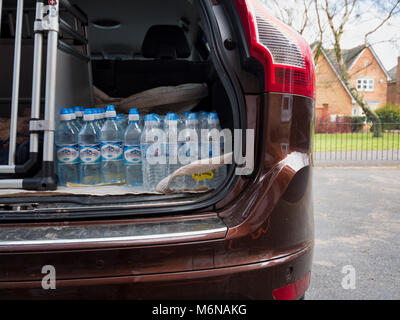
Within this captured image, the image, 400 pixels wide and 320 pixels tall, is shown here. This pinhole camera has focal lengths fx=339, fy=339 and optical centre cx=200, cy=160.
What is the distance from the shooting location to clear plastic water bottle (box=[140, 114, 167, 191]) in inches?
74.3

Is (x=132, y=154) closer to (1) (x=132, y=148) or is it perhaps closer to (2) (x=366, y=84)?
(1) (x=132, y=148)

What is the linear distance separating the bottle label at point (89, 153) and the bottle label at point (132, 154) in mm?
208

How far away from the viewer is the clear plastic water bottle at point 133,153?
1.90m

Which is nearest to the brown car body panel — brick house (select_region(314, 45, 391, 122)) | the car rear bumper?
the car rear bumper

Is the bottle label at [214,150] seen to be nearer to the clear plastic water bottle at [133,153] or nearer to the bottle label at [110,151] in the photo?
the clear plastic water bottle at [133,153]

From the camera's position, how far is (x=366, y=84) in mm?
36938

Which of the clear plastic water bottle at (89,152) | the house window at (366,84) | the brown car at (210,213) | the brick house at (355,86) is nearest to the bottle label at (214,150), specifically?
the brown car at (210,213)

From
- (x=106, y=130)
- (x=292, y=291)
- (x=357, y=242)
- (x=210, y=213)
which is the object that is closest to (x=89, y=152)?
(x=106, y=130)

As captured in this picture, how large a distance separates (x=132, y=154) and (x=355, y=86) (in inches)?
1543

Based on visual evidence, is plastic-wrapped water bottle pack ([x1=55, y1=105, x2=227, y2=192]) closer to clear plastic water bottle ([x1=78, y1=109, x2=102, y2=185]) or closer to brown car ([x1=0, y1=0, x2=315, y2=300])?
clear plastic water bottle ([x1=78, y1=109, x2=102, y2=185])
